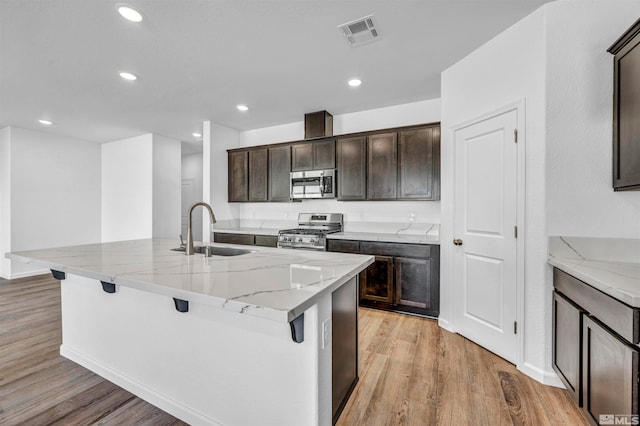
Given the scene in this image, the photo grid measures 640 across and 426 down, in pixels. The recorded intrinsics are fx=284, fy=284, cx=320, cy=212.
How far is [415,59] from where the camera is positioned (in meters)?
2.74

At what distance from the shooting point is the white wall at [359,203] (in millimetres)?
3797

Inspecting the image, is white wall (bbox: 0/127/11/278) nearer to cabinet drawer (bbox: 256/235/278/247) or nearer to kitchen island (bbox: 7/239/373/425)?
kitchen island (bbox: 7/239/373/425)

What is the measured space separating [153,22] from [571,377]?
3.72m

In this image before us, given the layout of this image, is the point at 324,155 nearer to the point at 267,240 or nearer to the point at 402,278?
the point at 267,240

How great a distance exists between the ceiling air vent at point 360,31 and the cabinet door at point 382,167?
56.6 inches

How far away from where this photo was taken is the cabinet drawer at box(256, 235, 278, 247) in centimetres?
415

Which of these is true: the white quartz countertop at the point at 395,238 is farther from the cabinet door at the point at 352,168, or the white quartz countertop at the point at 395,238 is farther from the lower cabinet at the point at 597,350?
the lower cabinet at the point at 597,350

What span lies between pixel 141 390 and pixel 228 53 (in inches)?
109

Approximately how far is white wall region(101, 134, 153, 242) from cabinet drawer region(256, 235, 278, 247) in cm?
249

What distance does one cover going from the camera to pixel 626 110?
1.71 m

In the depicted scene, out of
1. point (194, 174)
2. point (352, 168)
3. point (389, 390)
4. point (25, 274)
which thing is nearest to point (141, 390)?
point (389, 390)

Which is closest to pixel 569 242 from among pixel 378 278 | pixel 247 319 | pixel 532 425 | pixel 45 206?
pixel 532 425

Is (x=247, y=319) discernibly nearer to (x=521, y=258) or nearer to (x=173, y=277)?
(x=173, y=277)

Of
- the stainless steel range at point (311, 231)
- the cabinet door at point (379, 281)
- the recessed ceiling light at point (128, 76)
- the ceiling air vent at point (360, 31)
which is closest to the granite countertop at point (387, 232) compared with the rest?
the stainless steel range at point (311, 231)
